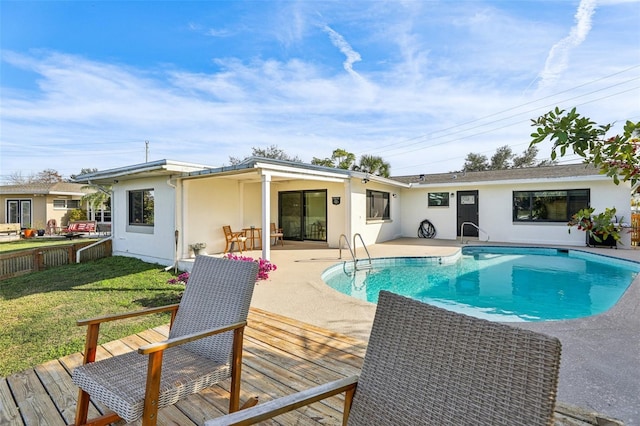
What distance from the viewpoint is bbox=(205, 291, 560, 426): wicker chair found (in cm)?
117

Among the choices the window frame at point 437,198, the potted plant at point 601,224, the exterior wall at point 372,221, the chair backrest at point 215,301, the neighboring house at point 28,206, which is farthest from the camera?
the neighboring house at point 28,206

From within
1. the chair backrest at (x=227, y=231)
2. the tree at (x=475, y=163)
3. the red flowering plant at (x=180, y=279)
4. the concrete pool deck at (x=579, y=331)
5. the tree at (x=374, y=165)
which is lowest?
the concrete pool deck at (x=579, y=331)

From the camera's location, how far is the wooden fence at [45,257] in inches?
303

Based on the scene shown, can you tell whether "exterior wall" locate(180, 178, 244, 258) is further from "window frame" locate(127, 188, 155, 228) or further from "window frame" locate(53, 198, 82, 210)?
"window frame" locate(53, 198, 82, 210)

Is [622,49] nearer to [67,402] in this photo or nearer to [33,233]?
[67,402]

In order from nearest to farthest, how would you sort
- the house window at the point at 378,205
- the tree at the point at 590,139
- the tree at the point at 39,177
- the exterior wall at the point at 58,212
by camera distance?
1. the tree at the point at 590,139
2. the house window at the point at 378,205
3. the exterior wall at the point at 58,212
4. the tree at the point at 39,177


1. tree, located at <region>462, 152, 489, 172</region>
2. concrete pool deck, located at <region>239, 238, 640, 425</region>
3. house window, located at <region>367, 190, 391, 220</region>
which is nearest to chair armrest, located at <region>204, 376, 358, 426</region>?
concrete pool deck, located at <region>239, 238, 640, 425</region>

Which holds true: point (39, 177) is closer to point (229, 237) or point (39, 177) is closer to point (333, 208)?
point (229, 237)

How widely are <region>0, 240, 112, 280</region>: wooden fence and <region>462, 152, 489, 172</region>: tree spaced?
3220 cm

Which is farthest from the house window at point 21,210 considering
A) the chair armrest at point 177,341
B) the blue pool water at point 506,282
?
the chair armrest at point 177,341

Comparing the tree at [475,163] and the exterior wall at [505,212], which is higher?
the tree at [475,163]

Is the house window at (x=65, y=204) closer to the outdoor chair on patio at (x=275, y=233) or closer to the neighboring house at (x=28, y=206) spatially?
the neighboring house at (x=28, y=206)

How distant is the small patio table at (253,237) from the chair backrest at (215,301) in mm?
7823

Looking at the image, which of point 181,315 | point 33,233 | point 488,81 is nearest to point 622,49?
point 488,81
